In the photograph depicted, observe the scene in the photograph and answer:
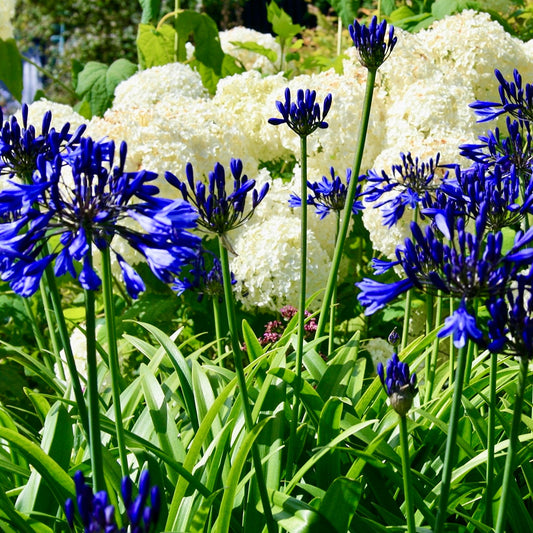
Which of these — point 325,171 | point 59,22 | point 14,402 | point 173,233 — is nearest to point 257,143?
point 325,171

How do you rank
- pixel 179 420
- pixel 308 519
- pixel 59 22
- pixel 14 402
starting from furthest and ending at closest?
1. pixel 59 22
2. pixel 14 402
3. pixel 179 420
4. pixel 308 519

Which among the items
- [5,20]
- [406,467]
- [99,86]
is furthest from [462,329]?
[5,20]

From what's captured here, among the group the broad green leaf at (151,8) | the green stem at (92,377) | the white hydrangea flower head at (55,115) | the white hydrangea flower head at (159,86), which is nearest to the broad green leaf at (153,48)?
the broad green leaf at (151,8)

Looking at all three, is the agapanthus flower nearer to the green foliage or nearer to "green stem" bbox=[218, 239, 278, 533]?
"green stem" bbox=[218, 239, 278, 533]

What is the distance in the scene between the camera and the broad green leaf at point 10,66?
4.97 m

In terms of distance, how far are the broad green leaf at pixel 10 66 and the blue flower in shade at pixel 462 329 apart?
14.4 feet

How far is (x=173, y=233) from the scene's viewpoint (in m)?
1.26

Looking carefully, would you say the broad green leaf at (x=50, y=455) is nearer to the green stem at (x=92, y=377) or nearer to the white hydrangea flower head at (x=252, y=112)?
the green stem at (x=92, y=377)

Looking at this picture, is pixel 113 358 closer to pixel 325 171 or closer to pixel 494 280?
pixel 494 280

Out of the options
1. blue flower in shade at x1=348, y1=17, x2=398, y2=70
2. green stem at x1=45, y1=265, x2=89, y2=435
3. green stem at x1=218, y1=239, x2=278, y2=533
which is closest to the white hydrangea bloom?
blue flower in shade at x1=348, y1=17, x2=398, y2=70

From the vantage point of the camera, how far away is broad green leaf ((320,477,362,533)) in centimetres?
158

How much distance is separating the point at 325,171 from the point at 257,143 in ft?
1.82

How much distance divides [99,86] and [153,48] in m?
0.47

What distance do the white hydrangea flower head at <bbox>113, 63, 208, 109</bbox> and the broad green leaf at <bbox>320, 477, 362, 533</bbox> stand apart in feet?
9.74
